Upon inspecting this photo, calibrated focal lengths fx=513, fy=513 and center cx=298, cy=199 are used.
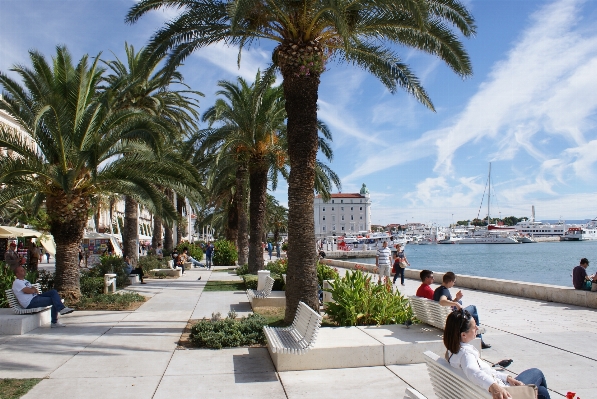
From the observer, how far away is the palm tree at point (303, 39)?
9328 millimetres

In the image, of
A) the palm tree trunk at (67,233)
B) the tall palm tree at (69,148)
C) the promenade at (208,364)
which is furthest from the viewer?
the palm tree trunk at (67,233)

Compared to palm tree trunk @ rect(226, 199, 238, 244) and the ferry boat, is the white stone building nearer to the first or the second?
the ferry boat

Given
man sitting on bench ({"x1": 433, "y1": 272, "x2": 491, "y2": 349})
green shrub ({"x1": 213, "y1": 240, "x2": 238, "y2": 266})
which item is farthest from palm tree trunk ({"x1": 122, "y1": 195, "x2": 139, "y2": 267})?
man sitting on bench ({"x1": 433, "y1": 272, "x2": 491, "y2": 349})

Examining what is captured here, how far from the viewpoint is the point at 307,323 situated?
683cm

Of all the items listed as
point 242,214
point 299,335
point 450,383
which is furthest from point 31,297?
point 242,214

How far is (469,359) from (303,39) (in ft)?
23.8

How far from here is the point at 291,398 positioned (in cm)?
568

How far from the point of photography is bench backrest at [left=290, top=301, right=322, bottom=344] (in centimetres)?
645

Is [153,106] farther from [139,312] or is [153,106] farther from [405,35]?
[405,35]

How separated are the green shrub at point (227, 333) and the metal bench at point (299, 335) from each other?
0.60 meters

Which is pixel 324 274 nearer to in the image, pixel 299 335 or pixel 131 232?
pixel 299 335

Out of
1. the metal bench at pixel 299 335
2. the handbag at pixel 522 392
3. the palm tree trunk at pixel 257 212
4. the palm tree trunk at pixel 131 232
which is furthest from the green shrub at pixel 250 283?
the handbag at pixel 522 392

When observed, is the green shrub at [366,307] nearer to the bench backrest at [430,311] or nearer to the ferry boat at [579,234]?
the bench backrest at [430,311]

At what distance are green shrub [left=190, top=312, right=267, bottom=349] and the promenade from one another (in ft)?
0.75
